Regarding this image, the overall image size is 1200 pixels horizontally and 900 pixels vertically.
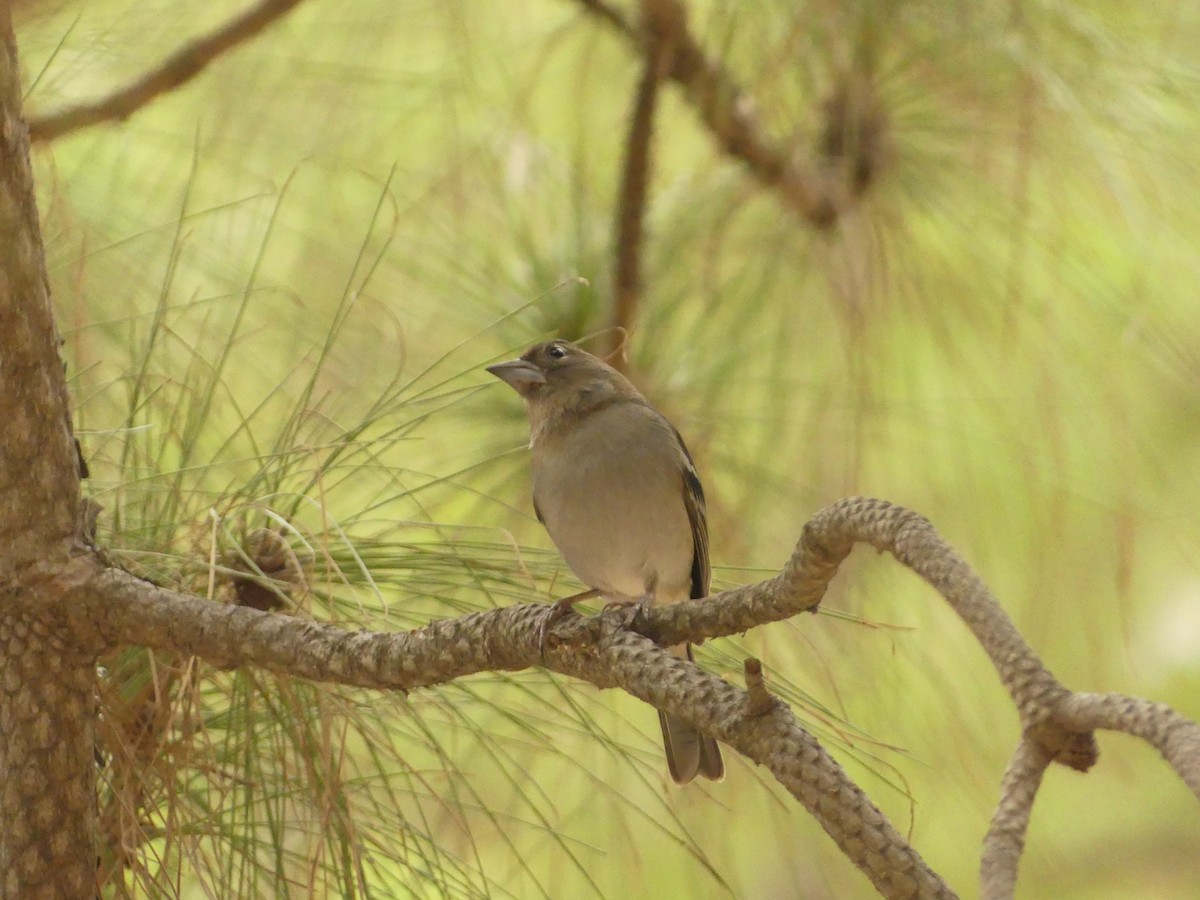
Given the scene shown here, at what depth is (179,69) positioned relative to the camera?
2.93 m

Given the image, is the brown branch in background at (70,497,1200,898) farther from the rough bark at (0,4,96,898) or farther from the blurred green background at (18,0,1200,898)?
the blurred green background at (18,0,1200,898)

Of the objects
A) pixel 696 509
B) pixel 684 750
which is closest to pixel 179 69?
pixel 696 509

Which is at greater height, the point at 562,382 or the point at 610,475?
the point at 562,382

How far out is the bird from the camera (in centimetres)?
344

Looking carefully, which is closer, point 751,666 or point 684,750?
point 751,666

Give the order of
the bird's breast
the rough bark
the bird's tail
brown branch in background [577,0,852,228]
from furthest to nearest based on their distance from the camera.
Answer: the bird's breast → brown branch in background [577,0,852,228] → the bird's tail → the rough bark

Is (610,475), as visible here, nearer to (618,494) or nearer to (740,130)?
(618,494)

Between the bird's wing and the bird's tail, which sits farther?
the bird's wing

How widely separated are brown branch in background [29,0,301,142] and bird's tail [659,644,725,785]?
1575 mm

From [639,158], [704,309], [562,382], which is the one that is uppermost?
[639,158]

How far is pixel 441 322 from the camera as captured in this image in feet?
11.8

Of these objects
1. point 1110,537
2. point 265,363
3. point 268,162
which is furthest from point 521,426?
point 1110,537

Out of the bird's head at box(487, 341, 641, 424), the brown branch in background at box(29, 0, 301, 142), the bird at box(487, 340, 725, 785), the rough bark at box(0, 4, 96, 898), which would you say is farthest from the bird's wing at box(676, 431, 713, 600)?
the rough bark at box(0, 4, 96, 898)

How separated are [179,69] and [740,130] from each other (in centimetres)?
125
